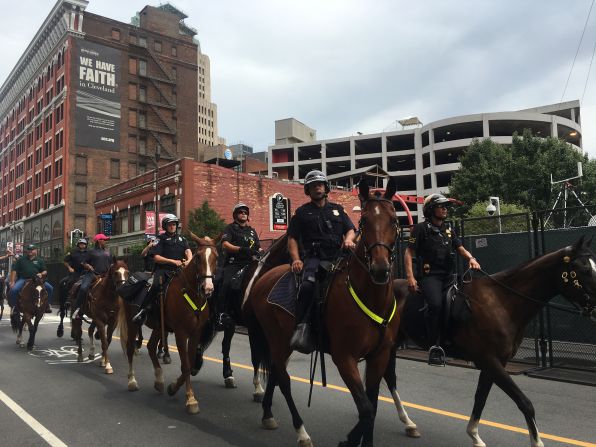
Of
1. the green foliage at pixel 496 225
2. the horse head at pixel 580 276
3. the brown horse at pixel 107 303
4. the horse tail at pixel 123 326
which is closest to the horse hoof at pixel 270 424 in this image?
the horse head at pixel 580 276

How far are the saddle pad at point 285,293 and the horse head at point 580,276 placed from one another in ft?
9.60

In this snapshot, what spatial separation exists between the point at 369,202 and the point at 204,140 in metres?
161

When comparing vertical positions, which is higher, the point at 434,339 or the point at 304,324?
the point at 304,324

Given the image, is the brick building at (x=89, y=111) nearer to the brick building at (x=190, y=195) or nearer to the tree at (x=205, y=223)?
the brick building at (x=190, y=195)

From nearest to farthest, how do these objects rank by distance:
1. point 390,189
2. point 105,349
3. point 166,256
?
point 390,189 → point 166,256 → point 105,349

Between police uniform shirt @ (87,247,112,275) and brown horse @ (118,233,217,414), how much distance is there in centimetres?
469

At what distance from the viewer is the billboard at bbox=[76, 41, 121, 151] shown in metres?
60.8

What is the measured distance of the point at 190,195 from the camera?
37344mm

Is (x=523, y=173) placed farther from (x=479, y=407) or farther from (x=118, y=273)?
(x=479, y=407)

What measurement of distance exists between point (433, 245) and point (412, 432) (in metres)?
2.15

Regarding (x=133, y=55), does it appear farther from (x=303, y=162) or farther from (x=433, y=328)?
(x=433, y=328)

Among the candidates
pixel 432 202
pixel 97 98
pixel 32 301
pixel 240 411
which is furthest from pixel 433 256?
pixel 97 98

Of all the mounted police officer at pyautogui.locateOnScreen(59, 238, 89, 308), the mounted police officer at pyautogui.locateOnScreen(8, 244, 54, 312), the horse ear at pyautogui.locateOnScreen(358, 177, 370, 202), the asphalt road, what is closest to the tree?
the mounted police officer at pyautogui.locateOnScreen(8, 244, 54, 312)

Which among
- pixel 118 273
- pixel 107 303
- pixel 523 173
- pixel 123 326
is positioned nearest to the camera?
pixel 123 326
